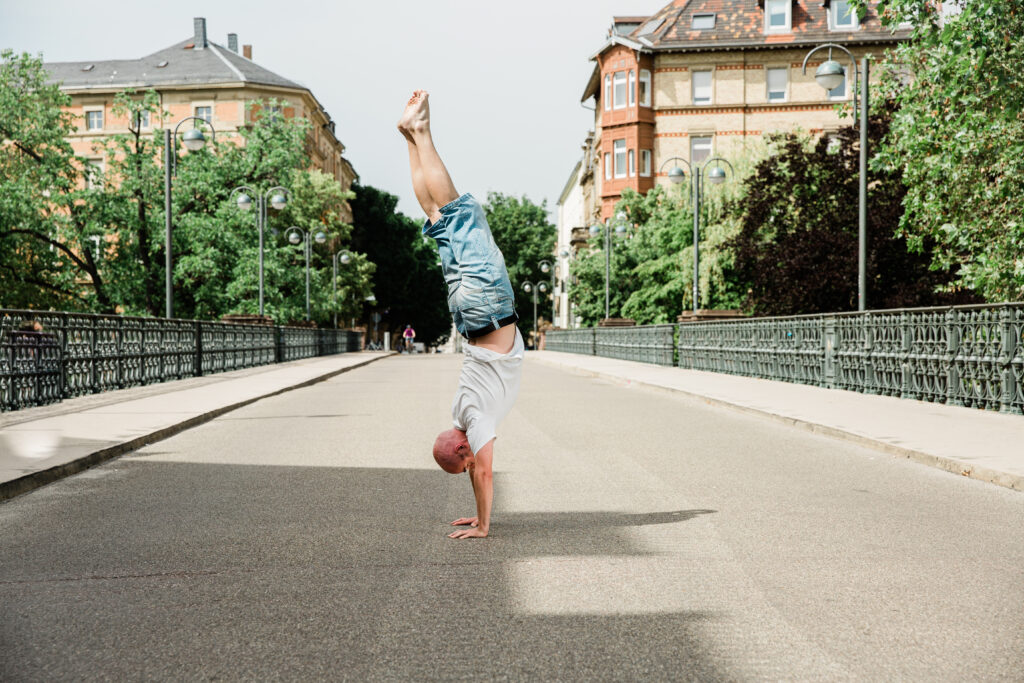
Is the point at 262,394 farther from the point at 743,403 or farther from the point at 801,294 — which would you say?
the point at 801,294

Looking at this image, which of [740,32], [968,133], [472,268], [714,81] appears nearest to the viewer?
[472,268]

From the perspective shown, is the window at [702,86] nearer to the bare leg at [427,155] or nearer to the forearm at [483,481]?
the bare leg at [427,155]

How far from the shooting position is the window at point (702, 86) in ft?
206

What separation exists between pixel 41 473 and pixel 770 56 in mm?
58576

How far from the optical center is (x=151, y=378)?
838 inches

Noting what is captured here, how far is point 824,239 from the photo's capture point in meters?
31.6

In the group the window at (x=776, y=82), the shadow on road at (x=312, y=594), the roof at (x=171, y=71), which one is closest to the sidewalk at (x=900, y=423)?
the shadow on road at (x=312, y=594)

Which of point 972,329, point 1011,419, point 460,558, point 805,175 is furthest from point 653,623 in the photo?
point 805,175

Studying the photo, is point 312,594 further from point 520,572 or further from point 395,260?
point 395,260

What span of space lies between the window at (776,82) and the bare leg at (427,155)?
195 feet

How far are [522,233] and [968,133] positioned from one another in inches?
3074

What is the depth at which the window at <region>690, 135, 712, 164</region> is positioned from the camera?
208 ft

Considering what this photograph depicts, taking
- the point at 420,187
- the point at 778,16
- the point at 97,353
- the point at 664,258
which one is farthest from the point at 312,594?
the point at 778,16

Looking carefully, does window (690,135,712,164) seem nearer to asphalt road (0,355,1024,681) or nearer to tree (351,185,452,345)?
tree (351,185,452,345)
